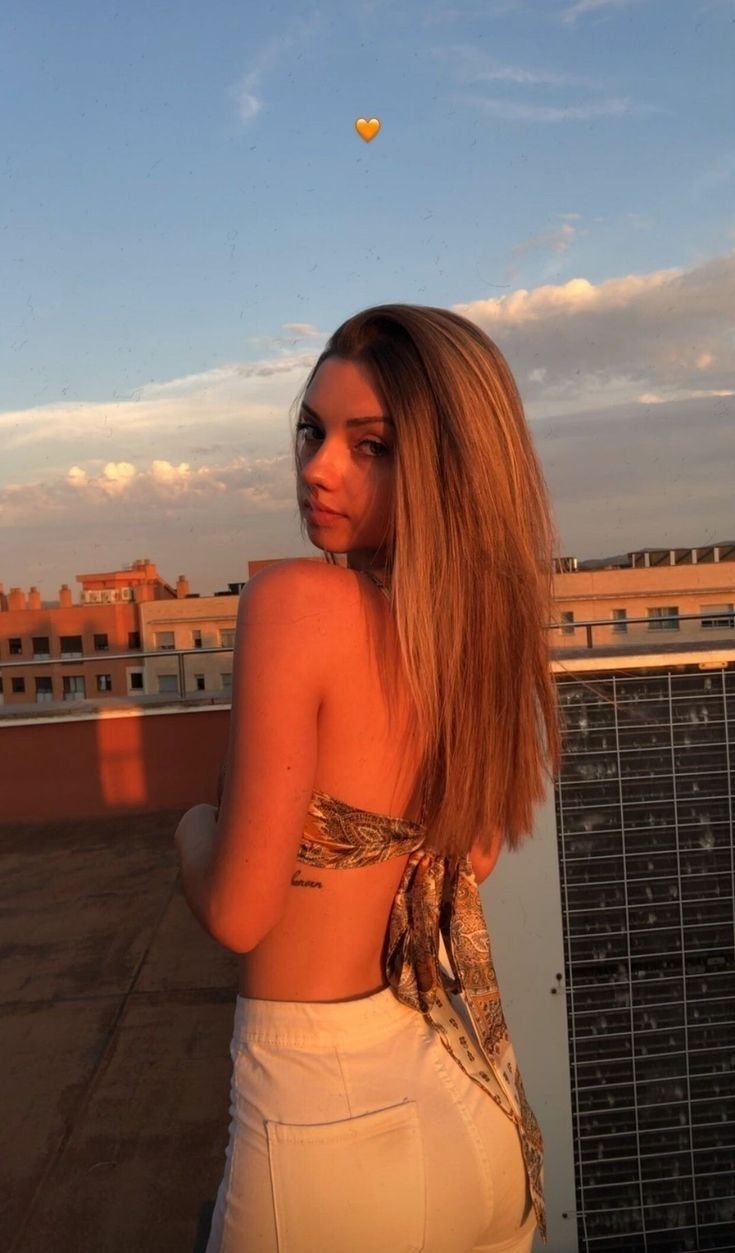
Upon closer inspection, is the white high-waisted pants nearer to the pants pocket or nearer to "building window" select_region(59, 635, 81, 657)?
the pants pocket

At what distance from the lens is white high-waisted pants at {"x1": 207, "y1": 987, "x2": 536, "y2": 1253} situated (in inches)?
33.7

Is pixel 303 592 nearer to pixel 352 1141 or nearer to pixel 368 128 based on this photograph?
pixel 352 1141

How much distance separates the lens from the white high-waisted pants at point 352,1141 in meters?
0.86

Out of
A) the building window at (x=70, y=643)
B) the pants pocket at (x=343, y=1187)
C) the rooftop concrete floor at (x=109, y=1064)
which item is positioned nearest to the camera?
the pants pocket at (x=343, y=1187)

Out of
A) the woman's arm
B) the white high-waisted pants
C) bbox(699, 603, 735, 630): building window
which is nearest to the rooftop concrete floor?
the white high-waisted pants

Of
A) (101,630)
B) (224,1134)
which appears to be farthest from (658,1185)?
(101,630)

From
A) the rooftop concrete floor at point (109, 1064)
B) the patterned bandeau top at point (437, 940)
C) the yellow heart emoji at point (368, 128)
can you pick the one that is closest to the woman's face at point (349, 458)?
the patterned bandeau top at point (437, 940)

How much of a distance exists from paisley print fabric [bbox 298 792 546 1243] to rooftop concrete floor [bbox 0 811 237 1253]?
0.44m

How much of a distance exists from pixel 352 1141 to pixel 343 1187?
37 millimetres

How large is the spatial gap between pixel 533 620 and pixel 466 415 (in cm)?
23

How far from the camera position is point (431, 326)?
1.01 m

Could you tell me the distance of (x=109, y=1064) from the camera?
12.0ft

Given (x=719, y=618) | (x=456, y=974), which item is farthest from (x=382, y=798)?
(x=719, y=618)

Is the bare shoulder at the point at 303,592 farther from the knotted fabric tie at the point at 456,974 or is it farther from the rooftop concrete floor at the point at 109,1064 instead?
the rooftop concrete floor at the point at 109,1064
